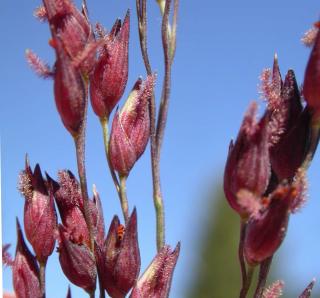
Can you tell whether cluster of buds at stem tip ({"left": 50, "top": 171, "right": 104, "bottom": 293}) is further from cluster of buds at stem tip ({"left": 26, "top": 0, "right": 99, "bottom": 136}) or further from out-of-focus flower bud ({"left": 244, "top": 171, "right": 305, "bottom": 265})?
out-of-focus flower bud ({"left": 244, "top": 171, "right": 305, "bottom": 265})

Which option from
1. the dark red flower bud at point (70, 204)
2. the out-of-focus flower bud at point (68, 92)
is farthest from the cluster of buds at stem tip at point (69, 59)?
the dark red flower bud at point (70, 204)

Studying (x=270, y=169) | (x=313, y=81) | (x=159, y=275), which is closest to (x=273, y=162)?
(x=270, y=169)

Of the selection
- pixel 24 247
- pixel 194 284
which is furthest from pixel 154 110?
pixel 194 284

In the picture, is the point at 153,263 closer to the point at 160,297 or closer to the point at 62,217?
the point at 160,297

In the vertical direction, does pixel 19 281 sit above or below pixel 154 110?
below

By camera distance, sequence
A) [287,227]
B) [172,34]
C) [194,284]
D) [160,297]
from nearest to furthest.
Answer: [287,227], [160,297], [172,34], [194,284]

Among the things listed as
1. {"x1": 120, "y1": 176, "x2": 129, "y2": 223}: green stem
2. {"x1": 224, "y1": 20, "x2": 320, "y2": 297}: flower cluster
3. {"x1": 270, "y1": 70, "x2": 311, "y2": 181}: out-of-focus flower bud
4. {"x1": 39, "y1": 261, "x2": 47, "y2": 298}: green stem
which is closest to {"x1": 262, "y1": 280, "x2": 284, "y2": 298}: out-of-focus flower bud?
{"x1": 224, "y1": 20, "x2": 320, "y2": 297}: flower cluster

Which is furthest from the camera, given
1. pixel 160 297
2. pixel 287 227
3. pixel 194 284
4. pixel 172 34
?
pixel 194 284
